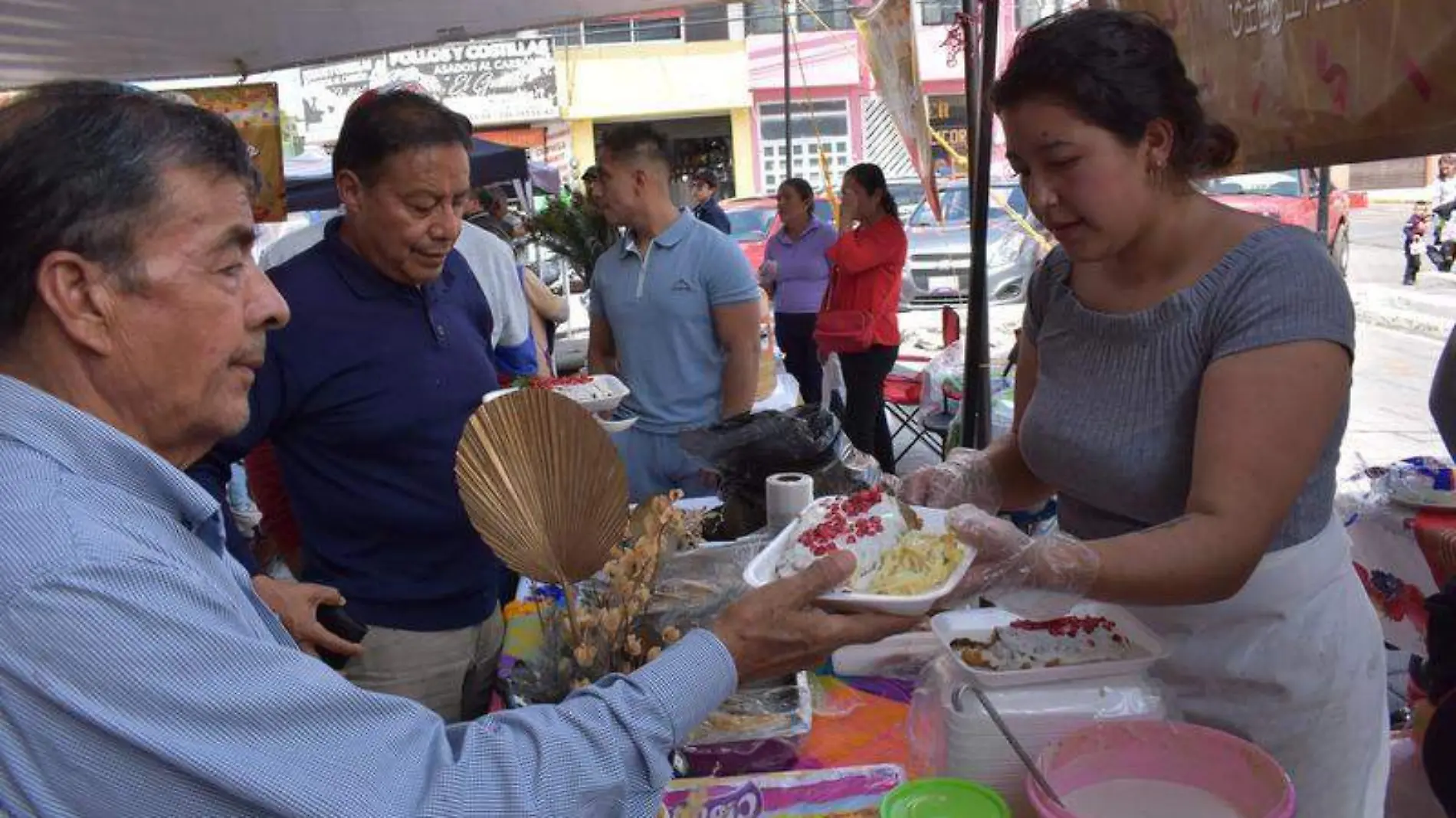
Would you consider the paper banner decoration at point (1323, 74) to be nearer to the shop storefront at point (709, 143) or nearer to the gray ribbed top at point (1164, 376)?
the gray ribbed top at point (1164, 376)

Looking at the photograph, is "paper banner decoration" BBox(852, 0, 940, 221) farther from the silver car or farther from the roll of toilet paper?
the silver car

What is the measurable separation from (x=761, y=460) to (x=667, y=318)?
1.40 meters

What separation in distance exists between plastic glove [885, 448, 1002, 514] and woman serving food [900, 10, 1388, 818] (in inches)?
11.1

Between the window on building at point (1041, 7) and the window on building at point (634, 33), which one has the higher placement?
the window on building at point (634, 33)

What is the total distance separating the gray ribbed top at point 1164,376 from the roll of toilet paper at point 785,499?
539 millimetres

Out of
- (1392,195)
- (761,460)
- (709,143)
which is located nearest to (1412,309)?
(761,460)

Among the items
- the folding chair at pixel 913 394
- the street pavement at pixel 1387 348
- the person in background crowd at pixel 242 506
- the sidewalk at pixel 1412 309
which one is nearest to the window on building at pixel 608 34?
the street pavement at pixel 1387 348

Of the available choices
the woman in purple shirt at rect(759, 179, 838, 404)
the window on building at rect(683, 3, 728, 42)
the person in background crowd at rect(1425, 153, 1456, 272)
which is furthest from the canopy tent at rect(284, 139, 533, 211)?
the window on building at rect(683, 3, 728, 42)

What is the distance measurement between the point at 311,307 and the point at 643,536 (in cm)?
88

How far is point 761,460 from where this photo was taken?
90.0 inches

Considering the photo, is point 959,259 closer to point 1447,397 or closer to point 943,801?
point 1447,397

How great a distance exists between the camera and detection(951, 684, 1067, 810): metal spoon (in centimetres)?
107

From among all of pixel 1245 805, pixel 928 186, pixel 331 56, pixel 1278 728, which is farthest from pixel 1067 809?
pixel 331 56

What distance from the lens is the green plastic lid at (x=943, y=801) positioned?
3.67 ft
